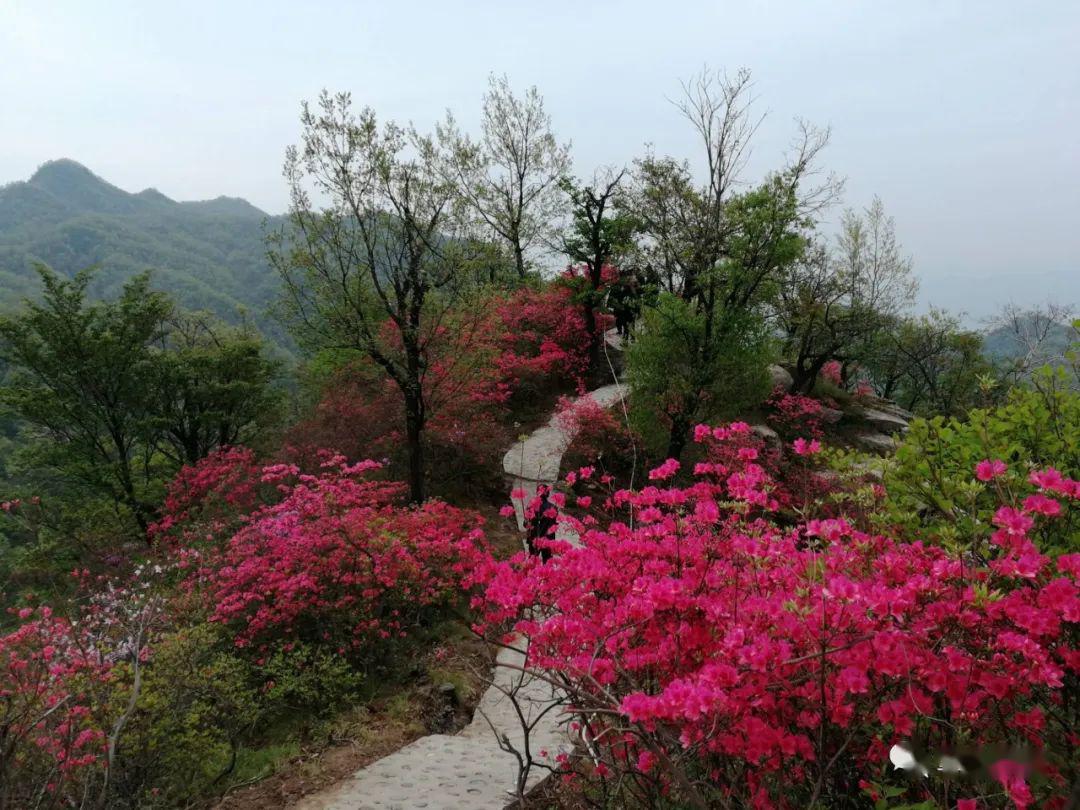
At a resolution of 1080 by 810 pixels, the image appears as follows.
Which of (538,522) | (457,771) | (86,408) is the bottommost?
(457,771)

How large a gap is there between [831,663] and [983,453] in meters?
2.63

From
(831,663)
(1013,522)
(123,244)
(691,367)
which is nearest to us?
(1013,522)

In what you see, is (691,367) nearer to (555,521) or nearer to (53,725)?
(555,521)

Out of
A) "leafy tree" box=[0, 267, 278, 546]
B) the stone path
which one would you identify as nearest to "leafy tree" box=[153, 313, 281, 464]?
"leafy tree" box=[0, 267, 278, 546]

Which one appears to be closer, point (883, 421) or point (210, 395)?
point (210, 395)

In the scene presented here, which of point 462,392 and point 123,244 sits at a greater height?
point 123,244

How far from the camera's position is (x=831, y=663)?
296cm

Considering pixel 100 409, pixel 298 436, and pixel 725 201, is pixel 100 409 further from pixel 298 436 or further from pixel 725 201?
pixel 725 201

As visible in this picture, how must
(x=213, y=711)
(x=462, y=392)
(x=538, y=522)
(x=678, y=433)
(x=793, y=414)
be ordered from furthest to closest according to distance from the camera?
(x=793, y=414)
(x=462, y=392)
(x=678, y=433)
(x=538, y=522)
(x=213, y=711)

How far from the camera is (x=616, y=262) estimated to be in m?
21.1

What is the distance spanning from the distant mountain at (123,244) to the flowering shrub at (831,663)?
69565mm

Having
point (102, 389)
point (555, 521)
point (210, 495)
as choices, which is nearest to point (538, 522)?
point (555, 521)

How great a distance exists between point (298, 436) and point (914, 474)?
576 inches

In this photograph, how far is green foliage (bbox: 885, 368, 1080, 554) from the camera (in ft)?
13.8
